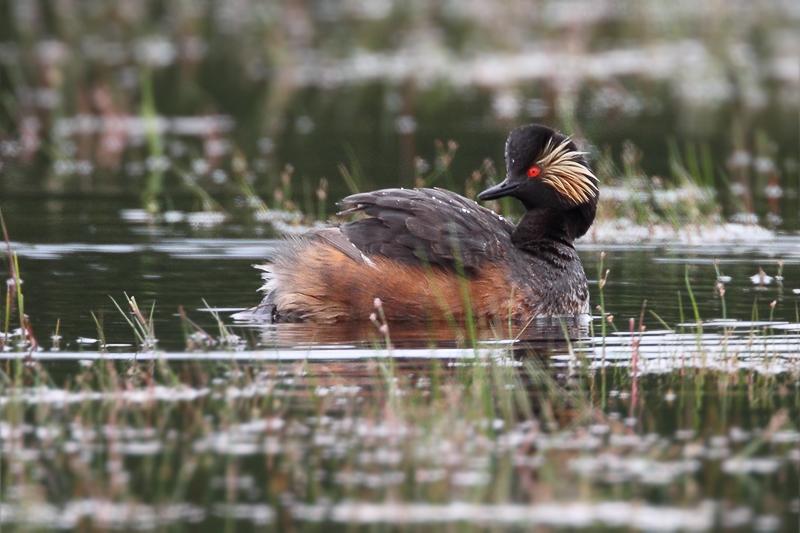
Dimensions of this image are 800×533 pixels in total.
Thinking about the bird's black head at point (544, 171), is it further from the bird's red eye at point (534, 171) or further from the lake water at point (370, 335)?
the lake water at point (370, 335)

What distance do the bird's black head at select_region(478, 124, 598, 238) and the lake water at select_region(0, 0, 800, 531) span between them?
0.79 m

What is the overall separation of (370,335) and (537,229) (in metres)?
1.77

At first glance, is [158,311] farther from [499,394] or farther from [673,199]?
[673,199]

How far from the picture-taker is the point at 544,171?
11.3m

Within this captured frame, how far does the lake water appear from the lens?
275 inches

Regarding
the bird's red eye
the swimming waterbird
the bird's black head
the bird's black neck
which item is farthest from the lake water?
the bird's red eye

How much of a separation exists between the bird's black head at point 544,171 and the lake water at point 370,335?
0.79m

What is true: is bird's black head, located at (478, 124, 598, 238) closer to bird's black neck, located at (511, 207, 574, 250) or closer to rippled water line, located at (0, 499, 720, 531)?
bird's black neck, located at (511, 207, 574, 250)

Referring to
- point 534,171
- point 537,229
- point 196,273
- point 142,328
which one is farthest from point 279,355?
point 196,273

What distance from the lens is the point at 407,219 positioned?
10.5 metres

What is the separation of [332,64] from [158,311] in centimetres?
1600

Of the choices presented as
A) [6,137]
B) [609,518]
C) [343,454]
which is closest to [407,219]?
[343,454]

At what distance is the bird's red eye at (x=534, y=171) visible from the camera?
37.2 ft

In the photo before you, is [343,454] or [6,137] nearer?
[343,454]
